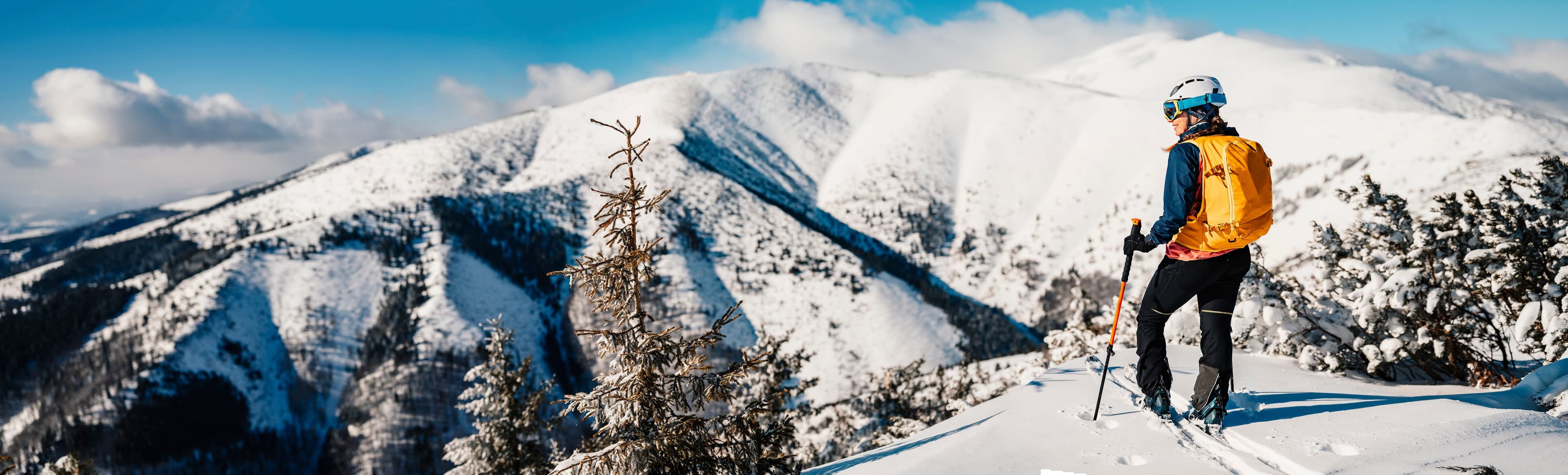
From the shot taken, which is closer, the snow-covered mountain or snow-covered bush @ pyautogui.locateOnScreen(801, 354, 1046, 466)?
snow-covered bush @ pyautogui.locateOnScreen(801, 354, 1046, 466)

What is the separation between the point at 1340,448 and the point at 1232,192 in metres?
2.40

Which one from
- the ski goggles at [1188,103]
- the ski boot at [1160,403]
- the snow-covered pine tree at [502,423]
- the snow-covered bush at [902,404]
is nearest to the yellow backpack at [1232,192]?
the ski goggles at [1188,103]

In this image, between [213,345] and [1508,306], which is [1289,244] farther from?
[213,345]

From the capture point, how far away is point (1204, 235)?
5.82m

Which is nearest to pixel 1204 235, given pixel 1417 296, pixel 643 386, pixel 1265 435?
pixel 1265 435

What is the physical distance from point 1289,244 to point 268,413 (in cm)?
23794

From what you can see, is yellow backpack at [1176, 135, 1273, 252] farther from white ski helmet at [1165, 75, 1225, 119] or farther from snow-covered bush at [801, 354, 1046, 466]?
snow-covered bush at [801, 354, 1046, 466]

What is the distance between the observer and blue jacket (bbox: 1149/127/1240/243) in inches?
224

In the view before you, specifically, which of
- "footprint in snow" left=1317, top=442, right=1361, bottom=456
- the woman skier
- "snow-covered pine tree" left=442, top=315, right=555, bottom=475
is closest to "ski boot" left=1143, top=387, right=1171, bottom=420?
the woman skier

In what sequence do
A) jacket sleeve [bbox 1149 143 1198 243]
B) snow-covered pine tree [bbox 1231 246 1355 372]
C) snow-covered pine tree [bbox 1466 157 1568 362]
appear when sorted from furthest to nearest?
snow-covered pine tree [bbox 1231 246 1355 372] < snow-covered pine tree [bbox 1466 157 1568 362] < jacket sleeve [bbox 1149 143 1198 243]

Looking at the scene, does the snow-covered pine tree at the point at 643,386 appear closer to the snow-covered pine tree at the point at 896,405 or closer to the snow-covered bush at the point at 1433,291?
the snow-covered bush at the point at 1433,291

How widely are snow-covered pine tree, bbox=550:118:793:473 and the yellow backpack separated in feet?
16.1

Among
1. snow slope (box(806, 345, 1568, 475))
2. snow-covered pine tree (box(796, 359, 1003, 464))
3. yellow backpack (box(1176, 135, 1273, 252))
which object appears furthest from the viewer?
snow-covered pine tree (box(796, 359, 1003, 464))

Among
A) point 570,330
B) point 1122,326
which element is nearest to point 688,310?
point 570,330
